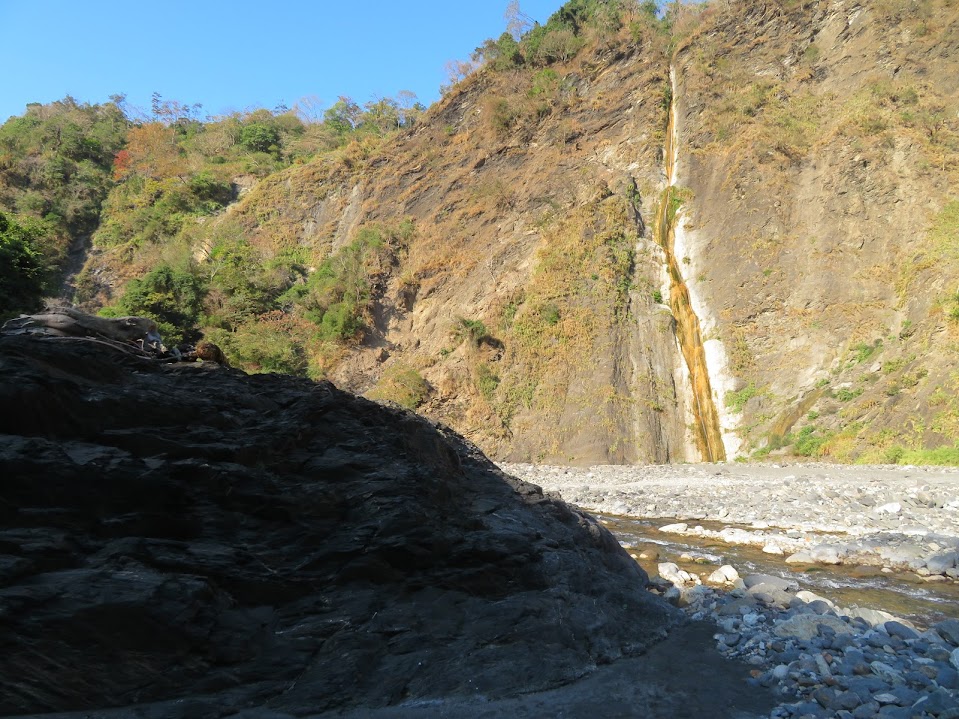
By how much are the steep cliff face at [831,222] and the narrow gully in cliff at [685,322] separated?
0.50m

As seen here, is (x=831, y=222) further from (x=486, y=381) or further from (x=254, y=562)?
(x=254, y=562)

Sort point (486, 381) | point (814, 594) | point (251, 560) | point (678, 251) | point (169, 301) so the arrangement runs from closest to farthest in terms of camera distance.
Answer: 1. point (251, 560)
2. point (814, 594)
3. point (486, 381)
4. point (678, 251)
5. point (169, 301)

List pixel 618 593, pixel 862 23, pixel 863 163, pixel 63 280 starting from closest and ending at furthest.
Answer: pixel 618 593 → pixel 863 163 → pixel 862 23 → pixel 63 280

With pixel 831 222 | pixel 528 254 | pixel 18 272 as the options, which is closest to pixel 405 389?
pixel 528 254

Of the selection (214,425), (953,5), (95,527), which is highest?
(953,5)

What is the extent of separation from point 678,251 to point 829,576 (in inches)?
734

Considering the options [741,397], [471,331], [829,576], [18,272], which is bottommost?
[829,576]

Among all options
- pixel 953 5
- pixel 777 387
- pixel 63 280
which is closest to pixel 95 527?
pixel 777 387

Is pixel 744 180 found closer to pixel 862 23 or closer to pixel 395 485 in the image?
pixel 862 23

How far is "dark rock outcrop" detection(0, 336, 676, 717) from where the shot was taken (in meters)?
3.42

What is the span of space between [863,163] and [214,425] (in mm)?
23959

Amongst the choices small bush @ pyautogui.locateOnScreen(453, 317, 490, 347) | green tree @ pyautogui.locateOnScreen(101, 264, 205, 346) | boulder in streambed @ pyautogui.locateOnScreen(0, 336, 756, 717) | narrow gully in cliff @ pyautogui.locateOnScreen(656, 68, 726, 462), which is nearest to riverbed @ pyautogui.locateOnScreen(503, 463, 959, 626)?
boulder in streambed @ pyautogui.locateOnScreen(0, 336, 756, 717)

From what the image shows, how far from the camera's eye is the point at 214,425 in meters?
4.69

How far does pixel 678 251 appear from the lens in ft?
80.0
